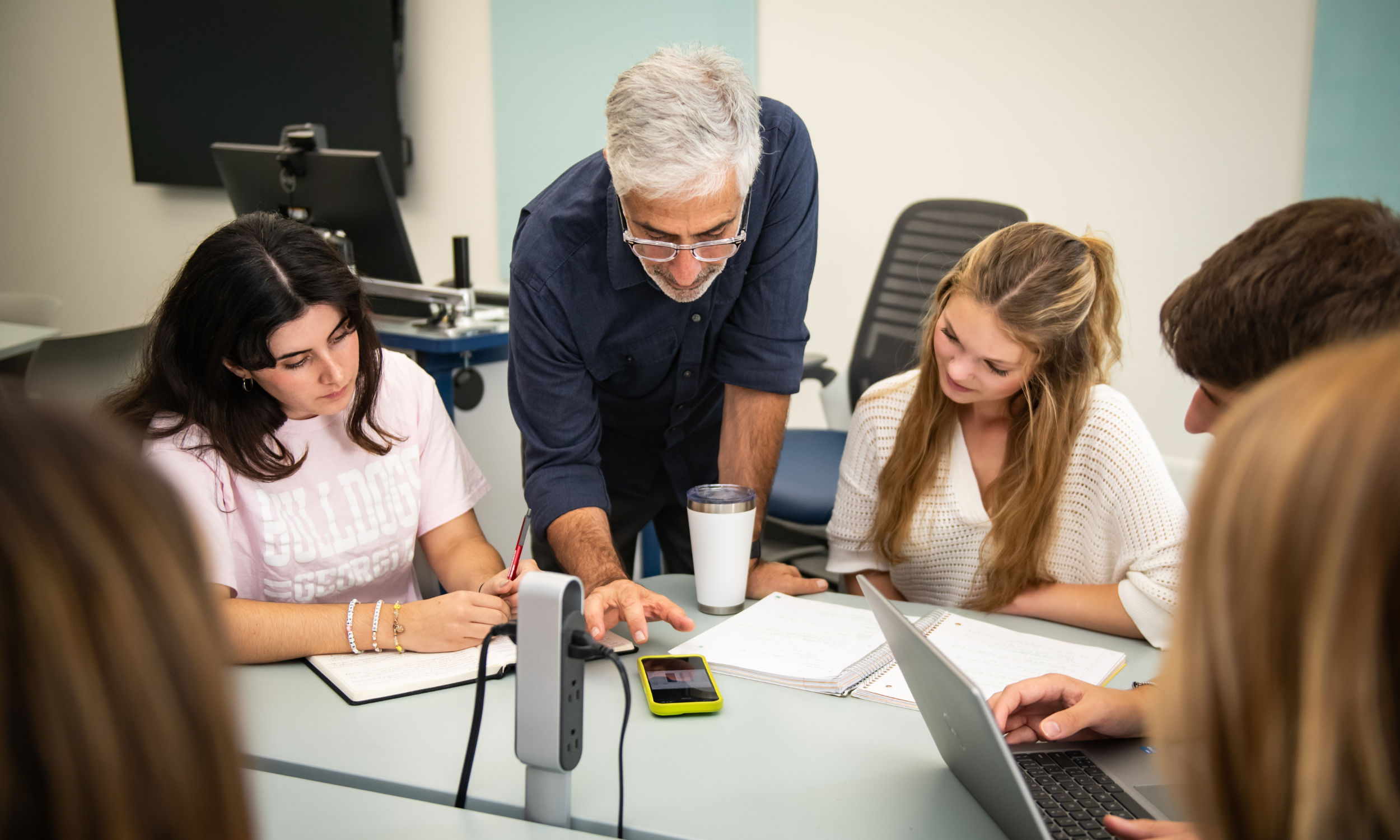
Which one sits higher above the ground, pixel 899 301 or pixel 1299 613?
pixel 1299 613

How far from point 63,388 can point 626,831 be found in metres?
1.98

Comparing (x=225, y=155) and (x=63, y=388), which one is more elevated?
(x=225, y=155)

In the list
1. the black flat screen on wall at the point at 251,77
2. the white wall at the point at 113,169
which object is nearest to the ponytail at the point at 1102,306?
the white wall at the point at 113,169

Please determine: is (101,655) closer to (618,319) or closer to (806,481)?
(618,319)

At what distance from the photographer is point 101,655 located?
39 centimetres

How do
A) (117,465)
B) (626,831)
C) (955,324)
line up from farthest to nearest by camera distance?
(955,324)
(626,831)
(117,465)

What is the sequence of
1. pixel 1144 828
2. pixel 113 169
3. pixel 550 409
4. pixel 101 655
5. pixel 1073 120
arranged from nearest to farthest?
pixel 101 655, pixel 1144 828, pixel 550 409, pixel 1073 120, pixel 113 169

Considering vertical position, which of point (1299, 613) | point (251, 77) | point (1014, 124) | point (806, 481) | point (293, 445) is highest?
point (251, 77)

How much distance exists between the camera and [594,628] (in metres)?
1.19

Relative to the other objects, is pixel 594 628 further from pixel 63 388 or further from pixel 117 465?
pixel 63 388

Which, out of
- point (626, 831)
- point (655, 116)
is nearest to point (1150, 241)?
point (655, 116)

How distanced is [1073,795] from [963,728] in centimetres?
18

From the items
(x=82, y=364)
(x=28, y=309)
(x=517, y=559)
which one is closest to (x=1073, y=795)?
(x=517, y=559)

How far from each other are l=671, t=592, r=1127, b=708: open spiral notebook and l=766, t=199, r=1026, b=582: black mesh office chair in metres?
1.11
